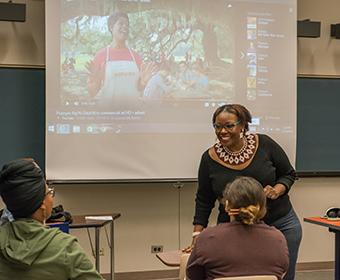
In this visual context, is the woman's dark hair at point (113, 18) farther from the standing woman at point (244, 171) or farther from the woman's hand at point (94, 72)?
the standing woman at point (244, 171)

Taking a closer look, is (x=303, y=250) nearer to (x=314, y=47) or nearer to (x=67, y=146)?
(x=314, y=47)

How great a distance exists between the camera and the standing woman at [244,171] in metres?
2.17

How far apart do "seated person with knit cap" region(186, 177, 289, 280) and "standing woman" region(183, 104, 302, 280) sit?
519mm

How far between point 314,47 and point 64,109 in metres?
2.77

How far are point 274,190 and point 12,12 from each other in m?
2.85

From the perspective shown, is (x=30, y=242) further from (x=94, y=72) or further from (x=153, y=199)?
(x=153, y=199)

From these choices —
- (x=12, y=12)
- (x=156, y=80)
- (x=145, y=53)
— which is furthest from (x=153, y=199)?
(x=12, y=12)

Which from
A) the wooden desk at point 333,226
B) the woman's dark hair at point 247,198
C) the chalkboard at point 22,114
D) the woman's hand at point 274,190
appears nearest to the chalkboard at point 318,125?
the wooden desk at point 333,226

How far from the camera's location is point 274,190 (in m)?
2.15

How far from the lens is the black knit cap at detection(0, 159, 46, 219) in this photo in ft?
4.12

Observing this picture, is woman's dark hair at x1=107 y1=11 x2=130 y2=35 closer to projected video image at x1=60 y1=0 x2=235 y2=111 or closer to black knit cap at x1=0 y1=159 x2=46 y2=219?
projected video image at x1=60 y1=0 x2=235 y2=111

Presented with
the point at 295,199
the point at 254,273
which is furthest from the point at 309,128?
the point at 254,273

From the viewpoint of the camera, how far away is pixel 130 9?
3748 millimetres

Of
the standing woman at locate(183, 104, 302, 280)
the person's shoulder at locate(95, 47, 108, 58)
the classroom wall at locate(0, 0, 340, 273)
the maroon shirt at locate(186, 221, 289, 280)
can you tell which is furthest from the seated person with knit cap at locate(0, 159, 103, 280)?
the classroom wall at locate(0, 0, 340, 273)
